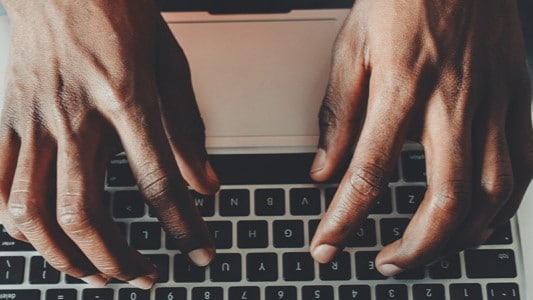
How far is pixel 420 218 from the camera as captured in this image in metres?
0.54

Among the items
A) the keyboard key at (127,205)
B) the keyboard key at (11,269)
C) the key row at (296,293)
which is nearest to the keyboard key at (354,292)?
the key row at (296,293)

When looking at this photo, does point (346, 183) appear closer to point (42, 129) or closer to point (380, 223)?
point (380, 223)

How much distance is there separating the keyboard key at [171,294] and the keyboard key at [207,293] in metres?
0.01

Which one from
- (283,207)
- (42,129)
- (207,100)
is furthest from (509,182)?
(42,129)

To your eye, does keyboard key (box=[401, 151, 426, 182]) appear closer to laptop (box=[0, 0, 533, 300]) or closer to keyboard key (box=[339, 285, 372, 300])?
laptop (box=[0, 0, 533, 300])

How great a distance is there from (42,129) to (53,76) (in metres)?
0.05

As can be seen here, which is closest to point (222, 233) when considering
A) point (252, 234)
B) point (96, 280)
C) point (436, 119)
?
point (252, 234)

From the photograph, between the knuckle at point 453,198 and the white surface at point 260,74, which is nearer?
the knuckle at point 453,198

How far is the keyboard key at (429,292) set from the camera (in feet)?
1.94

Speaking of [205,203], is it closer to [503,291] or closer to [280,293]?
[280,293]

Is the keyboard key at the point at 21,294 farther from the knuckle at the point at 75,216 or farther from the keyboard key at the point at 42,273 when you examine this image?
the knuckle at the point at 75,216

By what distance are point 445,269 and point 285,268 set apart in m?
0.16

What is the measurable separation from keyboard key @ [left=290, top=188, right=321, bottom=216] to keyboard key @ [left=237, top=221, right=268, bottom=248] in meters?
0.04

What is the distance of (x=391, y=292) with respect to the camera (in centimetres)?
59
